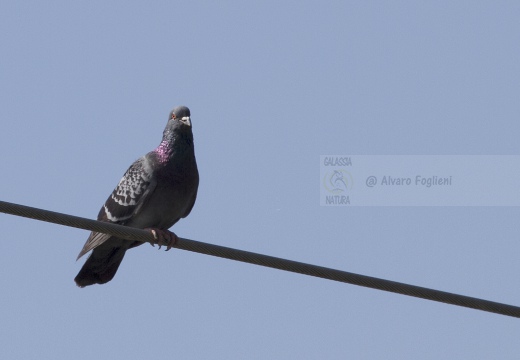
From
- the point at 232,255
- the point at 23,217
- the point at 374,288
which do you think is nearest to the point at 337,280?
the point at 374,288

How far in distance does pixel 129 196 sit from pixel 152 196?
29cm

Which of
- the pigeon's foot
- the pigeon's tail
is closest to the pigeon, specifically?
Result: the pigeon's tail

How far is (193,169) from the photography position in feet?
35.5

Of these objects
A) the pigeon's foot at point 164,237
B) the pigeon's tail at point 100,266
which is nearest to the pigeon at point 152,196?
the pigeon's tail at point 100,266

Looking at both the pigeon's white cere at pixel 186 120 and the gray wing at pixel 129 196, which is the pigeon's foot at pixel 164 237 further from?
the pigeon's white cere at pixel 186 120

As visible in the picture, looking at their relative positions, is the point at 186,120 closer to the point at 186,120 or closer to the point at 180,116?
the point at 186,120

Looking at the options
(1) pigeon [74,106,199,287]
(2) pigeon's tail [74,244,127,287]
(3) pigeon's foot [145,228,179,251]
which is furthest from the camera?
(2) pigeon's tail [74,244,127,287]

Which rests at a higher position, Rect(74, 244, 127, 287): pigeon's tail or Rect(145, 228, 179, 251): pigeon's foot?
Rect(145, 228, 179, 251): pigeon's foot

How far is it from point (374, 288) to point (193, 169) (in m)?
4.43

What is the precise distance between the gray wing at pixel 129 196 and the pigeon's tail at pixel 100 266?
251mm

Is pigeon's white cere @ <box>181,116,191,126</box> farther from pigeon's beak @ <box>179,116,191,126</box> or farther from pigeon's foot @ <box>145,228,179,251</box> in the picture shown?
pigeon's foot @ <box>145,228,179,251</box>

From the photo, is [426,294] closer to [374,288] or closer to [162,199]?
[374,288]

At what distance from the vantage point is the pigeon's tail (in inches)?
426

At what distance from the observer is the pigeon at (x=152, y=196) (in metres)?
10.6
